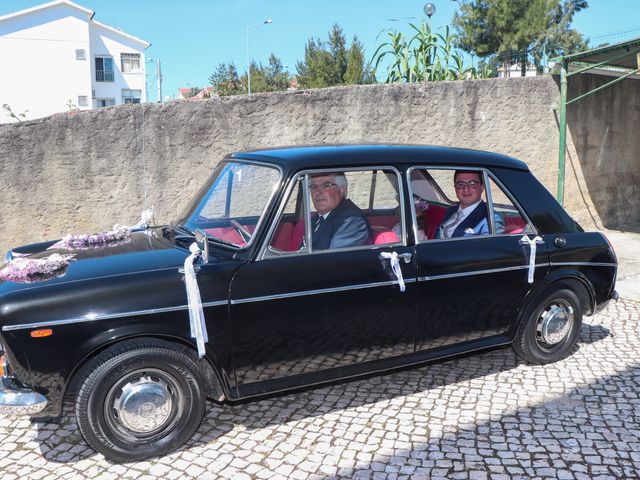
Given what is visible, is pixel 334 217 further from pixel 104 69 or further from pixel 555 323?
pixel 104 69

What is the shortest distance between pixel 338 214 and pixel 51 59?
169 feet

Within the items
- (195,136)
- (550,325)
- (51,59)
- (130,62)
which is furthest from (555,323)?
(130,62)

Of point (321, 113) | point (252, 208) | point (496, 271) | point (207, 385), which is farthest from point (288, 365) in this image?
point (321, 113)

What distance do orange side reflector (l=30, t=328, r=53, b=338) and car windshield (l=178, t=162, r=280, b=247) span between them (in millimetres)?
1150

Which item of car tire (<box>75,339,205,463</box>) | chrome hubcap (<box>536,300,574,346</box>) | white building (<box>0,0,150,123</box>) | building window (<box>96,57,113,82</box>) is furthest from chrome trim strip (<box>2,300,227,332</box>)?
building window (<box>96,57,113,82</box>)

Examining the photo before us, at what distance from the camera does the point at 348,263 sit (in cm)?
371

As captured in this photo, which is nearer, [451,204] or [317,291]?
[317,291]

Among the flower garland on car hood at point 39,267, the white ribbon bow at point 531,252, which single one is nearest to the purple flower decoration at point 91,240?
the flower garland on car hood at point 39,267

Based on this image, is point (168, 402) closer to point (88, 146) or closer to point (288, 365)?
point (288, 365)

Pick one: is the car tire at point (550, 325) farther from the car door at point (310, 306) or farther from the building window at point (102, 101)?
the building window at point (102, 101)

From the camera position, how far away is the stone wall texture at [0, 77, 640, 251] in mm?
6875

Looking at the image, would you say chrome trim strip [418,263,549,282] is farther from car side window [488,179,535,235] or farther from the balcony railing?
the balcony railing

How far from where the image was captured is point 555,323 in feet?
15.3

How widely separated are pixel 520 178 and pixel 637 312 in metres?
2.77
